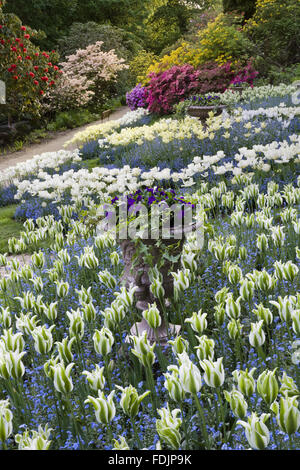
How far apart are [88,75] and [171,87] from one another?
956 centimetres

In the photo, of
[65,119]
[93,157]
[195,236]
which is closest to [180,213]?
[195,236]

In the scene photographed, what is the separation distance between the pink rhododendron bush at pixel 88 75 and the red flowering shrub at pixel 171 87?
641cm

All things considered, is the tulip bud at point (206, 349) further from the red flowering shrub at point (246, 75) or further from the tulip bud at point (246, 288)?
the red flowering shrub at point (246, 75)

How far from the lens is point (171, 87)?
44.5ft

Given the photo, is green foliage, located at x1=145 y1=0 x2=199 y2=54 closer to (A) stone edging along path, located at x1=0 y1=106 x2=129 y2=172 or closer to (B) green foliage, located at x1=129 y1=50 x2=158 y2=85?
(B) green foliage, located at x1=129 y1=50 x2=158 y2=85

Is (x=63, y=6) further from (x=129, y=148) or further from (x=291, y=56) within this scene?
(x=129, y=148)

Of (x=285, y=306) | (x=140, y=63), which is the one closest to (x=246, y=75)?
(x=140, y=63)

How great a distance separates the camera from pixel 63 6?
2406 centimetres

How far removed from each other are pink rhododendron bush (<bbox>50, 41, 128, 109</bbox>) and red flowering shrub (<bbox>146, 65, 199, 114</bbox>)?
253 inches

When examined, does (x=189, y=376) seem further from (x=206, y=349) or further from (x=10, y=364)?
(x=10, y=364)

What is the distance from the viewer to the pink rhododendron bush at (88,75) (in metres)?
19.8

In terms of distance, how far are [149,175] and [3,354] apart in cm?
264

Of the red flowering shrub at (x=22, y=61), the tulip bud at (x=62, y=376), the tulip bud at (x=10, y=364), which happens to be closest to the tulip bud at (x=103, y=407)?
the tulip bud at (x=62, y=376)

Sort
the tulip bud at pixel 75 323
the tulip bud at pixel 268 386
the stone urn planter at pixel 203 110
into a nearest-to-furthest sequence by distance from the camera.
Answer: the tulip bud at pixel 268 386 < the tulip bud at pixel 75 323 < the stone urn planter at pixel 203 110
